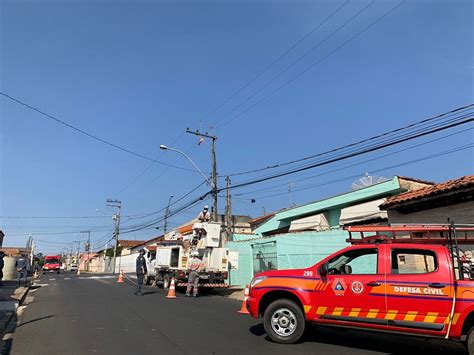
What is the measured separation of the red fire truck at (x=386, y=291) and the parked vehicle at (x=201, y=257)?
11206mm

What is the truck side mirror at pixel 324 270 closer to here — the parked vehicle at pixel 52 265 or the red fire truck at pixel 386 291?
the red fire truck at pixel 386 291

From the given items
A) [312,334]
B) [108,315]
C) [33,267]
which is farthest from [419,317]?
[33,267]

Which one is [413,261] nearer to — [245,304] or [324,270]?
[324,270]

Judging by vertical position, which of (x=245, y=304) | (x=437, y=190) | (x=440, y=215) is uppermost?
(x=437, y=190)

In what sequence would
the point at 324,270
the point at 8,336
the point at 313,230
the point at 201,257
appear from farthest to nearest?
1. the point at 201,257
2. the point at 313,230
3. the point at 8,336
4. the point at 324,270

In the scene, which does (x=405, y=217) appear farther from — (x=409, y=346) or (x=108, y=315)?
(x=108, y=315)

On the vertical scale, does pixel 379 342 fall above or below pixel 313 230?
below

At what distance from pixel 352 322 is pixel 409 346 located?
4.71ft

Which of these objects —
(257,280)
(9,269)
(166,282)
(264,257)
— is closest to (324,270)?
(257,280)

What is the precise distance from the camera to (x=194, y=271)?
18141 millimetres

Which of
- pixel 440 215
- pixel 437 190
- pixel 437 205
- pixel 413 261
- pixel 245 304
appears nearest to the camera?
pixel 413 261

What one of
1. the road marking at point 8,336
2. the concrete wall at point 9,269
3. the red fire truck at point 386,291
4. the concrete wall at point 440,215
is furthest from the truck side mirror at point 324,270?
the concrete wall at point 9,269

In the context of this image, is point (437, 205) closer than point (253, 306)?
No

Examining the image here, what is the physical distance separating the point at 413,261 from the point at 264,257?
1320 centimetres
